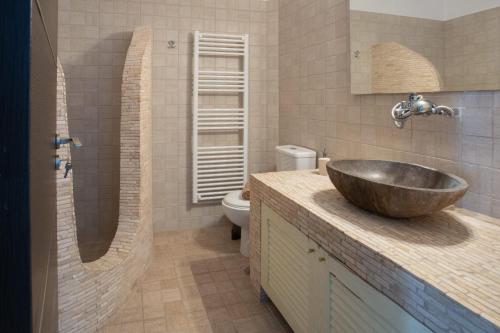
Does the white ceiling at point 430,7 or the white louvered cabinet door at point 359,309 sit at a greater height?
the white ceiling at point 430,7

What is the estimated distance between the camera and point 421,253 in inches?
42.3

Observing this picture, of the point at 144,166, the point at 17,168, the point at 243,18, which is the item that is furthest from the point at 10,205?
the point at 243,18

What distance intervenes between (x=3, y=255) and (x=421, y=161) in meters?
1.76

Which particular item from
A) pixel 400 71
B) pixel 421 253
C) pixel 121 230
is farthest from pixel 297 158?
pixel 421 253

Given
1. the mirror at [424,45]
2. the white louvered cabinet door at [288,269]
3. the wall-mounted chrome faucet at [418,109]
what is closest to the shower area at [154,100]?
the white louvered cabinet door at [288,269]

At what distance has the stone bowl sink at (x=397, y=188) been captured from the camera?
1.19 m

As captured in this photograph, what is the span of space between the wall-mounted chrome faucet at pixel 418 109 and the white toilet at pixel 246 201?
1121 millimetres

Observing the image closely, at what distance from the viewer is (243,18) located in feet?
11.2

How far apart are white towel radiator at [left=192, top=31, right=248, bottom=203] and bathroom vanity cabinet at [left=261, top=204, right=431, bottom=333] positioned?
1447 millimetres

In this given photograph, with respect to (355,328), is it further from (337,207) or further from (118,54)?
(118,54)

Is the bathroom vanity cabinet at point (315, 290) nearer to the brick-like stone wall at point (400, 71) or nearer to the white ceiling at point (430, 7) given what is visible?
the brick-like stone wall at point (400, 71)

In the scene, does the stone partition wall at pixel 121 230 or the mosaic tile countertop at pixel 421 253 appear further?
the stone partition wall at pixel 121 230

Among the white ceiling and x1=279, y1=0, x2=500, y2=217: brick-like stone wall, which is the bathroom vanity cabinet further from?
the white ceiling

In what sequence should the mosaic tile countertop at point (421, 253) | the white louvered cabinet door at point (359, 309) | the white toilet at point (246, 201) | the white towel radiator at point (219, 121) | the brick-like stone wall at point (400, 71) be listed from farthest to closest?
the white towel radiator at point (219, 121) < the white toilet at point (246, 201) < the brick-like stone wall at point (400, 71) < the white louvered cabinet door at point (359, 309) < the mosaic tile countertop at point (421, 253)
